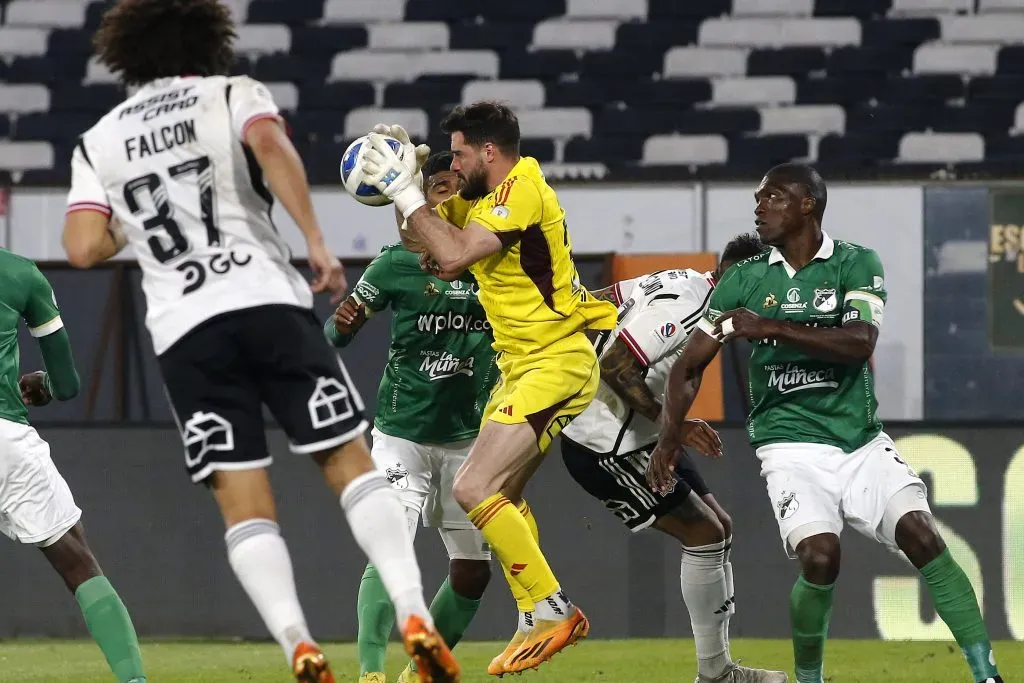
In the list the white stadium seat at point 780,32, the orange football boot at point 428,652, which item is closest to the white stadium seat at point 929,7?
the white stadium seat at point 780,32

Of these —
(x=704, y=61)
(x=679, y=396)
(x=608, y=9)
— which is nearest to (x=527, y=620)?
(x=679, y=396)

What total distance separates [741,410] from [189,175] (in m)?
4.83

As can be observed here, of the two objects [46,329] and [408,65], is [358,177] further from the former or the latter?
[408,65]

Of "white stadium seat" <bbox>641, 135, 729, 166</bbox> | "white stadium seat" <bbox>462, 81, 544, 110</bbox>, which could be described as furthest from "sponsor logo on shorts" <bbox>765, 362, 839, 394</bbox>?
"white stadium seat" <bbox>462, 81, 544, 110</bbox>

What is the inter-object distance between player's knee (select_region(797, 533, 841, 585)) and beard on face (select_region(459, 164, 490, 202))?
1635 millimetres

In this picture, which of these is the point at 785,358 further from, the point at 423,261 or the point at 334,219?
the point at 334,219

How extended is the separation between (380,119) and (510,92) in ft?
3.23

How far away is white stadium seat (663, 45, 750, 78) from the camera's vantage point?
39.5 ft

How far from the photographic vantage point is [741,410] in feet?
28.4

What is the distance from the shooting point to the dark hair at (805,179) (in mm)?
5812

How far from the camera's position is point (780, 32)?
1220 cm

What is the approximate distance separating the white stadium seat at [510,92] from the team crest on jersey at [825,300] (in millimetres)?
6440

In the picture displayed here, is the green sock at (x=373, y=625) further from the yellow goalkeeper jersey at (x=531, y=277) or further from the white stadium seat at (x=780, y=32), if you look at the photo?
the white stadium seat at (x=780, y=32)

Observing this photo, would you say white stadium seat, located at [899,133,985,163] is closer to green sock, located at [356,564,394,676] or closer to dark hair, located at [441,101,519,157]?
dark hair, located at [441,101,519,157]
